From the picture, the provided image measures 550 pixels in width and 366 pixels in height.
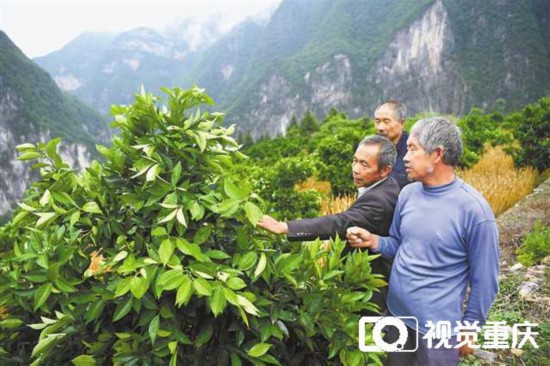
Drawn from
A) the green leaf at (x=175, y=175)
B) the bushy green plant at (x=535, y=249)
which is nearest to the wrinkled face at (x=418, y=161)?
the green leaf at (x=175, y=175)

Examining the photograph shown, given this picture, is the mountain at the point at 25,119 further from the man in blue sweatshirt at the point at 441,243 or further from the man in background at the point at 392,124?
the man in blue sweatshirt at the point at 441,243

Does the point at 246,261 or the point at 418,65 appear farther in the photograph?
the point at 418,65

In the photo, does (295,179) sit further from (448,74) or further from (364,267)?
(448,74)

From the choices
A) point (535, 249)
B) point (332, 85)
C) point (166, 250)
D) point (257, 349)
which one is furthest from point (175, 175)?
point (332, 85)

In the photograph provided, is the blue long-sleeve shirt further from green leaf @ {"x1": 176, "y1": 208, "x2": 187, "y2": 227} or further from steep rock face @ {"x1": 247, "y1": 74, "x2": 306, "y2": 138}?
steep rock face @ {"x1": 247, "y1": 74, "x2": 306, "y2": 138}

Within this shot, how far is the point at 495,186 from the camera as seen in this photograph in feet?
22.7

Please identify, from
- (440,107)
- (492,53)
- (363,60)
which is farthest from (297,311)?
(363,60)

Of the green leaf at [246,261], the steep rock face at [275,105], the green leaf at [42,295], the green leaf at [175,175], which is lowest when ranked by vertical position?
the steep rock face at [275,105]

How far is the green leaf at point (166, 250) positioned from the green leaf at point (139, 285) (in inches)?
4.5

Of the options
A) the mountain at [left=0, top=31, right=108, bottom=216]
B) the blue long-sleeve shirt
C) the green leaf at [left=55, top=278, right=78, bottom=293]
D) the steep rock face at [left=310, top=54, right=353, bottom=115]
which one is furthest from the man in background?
the steep rock face at [left=310, top=54, right=353, bottom=115]

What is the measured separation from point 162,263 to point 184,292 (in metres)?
0.28

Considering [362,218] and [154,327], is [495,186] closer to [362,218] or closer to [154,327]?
[362,218]

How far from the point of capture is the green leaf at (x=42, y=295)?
1766 millimetres

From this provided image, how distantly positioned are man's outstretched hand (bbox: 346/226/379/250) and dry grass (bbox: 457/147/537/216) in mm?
5099
